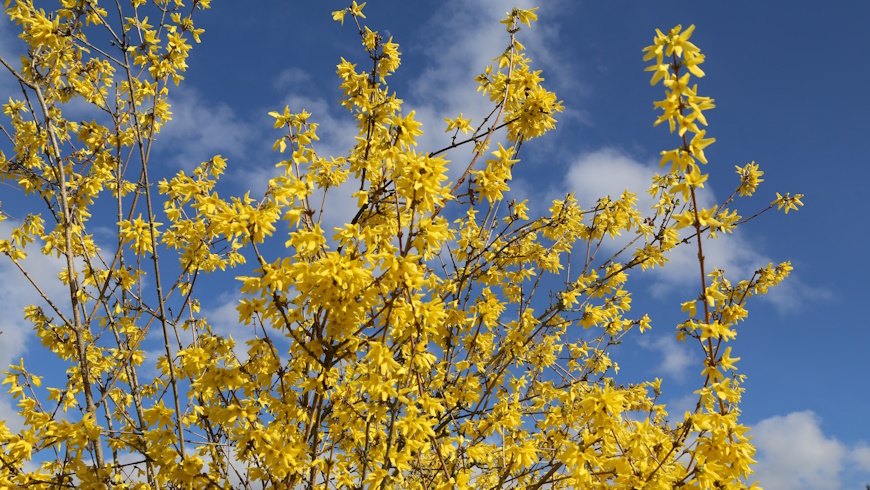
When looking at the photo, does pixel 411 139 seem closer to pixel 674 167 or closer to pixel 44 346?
pixel 674 167

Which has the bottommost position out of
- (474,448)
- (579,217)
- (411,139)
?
(474,448)

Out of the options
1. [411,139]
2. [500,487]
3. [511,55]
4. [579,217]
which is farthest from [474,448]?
[511,55]

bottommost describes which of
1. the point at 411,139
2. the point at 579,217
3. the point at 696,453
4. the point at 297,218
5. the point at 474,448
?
the point at 696,453

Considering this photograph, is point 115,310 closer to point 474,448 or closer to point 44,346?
point 44,346

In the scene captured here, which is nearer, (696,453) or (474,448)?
(696,453)

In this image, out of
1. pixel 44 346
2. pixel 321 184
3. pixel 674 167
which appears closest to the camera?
pixel 674 167

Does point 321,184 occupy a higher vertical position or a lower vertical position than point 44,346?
higher

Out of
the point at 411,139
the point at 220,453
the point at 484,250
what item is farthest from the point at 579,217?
the point at 220,453

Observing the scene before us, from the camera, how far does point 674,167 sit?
7.05 feet

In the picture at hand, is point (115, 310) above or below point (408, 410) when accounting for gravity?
above

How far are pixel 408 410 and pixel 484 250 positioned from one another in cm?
181

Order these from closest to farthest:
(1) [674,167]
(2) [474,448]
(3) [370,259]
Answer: (1) [674,167] → (3) [370,259] → (2) [474,448]

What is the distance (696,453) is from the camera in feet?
8.15

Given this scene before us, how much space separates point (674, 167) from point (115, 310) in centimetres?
414
